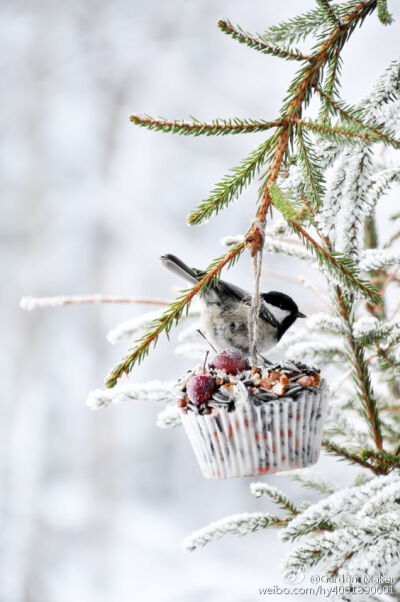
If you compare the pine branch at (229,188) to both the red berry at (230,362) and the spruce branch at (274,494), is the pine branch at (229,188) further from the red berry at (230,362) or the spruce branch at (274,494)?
the spruce branch at (274,494)

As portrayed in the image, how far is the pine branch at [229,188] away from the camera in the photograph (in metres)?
0.60

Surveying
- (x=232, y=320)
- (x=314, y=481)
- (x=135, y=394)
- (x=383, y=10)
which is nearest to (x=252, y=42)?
(x=383, y=10)

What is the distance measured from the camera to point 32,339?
2.96m

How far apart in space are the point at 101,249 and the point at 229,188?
8.08 ft

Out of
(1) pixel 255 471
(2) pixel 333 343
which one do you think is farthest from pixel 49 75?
(1) pixel 255 471

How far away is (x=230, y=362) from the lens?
0.77 metres

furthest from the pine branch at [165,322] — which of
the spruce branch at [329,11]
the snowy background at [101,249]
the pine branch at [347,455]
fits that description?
the snowy background at [101,249]

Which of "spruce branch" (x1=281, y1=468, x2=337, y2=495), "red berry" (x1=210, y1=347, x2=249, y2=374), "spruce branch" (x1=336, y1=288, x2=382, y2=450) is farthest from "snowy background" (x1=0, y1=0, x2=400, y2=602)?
"red berry" (x1=210, y1=347, x2=249, y2=374)

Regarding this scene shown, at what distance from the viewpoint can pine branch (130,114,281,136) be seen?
581 millimetres

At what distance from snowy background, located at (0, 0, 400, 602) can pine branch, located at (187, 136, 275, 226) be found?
6.39 feet

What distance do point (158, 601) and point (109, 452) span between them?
2.46 ft

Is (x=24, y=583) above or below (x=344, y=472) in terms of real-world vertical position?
below

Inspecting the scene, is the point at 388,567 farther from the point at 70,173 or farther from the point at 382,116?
the point at 70,173

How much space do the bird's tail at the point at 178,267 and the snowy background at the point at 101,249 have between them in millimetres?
1815
